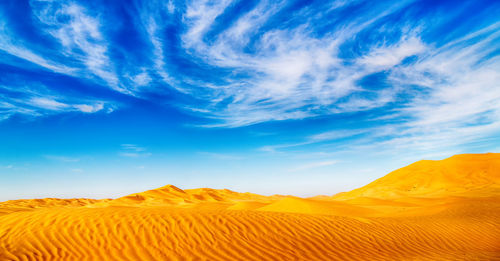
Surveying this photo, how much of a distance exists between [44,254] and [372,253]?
9430 mm

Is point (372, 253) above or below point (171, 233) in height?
below

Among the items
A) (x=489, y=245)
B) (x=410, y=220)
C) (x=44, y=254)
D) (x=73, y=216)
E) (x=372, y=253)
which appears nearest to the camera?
(x=44, y=254)

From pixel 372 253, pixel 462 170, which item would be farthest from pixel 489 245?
pixel 462 170

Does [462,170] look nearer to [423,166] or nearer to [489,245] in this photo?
[423,166]

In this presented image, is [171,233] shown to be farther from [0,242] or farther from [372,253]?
[372,253]

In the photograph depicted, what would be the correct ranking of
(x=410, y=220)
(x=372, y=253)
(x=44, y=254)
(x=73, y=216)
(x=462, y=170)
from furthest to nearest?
(x=462, y=170) < (x=410, y=220) < (x=73, y=216) < (x=372, y=253) < (x=44, y=254)

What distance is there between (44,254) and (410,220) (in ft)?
47.1

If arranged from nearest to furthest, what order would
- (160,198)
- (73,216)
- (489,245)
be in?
(73,216), (489,245), (160,198)

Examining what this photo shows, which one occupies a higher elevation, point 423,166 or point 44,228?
point 423,166

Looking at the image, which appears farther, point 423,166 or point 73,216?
point 423,166

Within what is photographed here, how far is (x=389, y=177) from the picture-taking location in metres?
54.1

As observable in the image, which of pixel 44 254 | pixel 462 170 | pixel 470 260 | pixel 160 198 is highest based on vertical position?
pixel 462 170

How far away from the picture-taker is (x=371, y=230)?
Result: 10.8 meters

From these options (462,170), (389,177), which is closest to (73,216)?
(462,170)
